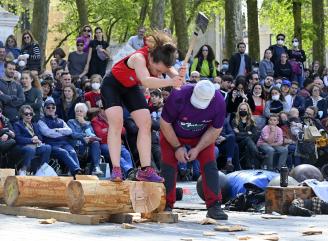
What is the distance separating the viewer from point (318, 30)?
3494 centimetres

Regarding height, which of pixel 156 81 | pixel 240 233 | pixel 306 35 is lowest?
pixel 240 233

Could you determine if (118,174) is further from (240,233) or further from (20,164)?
(20,164)

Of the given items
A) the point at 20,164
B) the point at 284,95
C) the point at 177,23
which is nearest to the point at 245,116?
the point at 284,95

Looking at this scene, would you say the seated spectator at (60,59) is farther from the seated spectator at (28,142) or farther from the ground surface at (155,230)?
the ground surface at (155,230)

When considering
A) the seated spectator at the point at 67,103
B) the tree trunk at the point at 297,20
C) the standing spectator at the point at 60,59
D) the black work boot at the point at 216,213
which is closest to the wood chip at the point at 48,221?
the black work boot at the point at 216,213

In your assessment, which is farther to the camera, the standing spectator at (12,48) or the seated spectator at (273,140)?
the seated spectator at (273,140)

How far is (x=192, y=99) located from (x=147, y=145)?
0.75m

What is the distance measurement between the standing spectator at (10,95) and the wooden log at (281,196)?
20.2 feet

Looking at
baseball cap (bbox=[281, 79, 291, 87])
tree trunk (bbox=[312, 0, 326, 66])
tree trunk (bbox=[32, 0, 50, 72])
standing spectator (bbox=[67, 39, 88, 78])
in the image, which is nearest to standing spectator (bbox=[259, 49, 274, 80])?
baseball cap (bbox=[281, 79, 291, 87])

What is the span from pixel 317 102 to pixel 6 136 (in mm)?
9000

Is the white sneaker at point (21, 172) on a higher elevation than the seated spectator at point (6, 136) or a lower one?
lower

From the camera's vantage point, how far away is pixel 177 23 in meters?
33.1

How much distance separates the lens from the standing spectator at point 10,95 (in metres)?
16.6

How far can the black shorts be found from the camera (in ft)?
33.8
